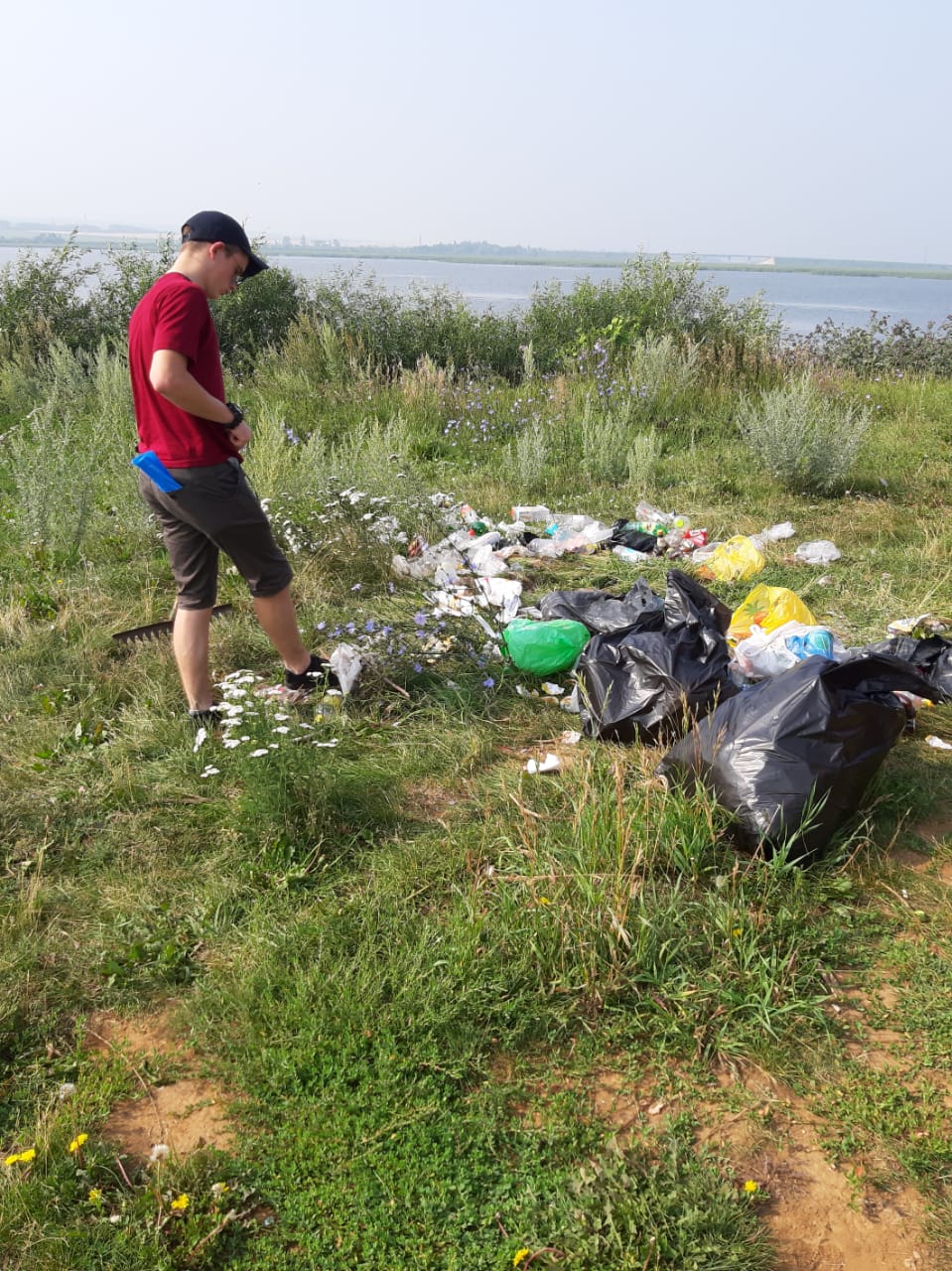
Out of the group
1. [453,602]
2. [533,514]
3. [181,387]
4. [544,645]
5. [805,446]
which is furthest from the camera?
[805,446]

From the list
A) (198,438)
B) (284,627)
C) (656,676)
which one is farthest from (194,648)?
(656,676)

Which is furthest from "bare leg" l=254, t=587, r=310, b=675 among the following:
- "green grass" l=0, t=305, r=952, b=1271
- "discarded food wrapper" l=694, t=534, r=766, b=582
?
"discarded food wrapper" l=694, t=534, r=766, b=582

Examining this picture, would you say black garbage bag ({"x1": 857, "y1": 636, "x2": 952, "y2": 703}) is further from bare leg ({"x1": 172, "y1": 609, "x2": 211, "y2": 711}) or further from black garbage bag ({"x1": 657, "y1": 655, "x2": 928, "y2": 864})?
bare leg ({"x1": 172, "y1": 609, "x2": 211, "y2": 711})

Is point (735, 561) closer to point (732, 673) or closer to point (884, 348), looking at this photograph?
point (732, 673)

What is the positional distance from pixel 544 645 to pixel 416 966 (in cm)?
179

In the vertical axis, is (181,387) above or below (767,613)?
above

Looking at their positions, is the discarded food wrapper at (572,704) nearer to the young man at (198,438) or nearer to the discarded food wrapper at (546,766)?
the discarded food wrapper at (546,766)

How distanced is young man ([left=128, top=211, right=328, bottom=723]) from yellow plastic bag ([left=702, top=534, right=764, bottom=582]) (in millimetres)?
2623

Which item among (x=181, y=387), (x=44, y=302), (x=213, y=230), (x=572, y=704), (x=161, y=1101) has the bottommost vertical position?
(x=161, y=1101)

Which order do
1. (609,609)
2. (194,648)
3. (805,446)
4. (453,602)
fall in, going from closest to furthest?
(194,648)
(609,609)
(453,602)
(805,446)

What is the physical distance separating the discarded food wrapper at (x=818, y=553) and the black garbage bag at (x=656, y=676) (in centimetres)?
192

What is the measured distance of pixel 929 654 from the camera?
371cm

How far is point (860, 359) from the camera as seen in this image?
13031 millimetres

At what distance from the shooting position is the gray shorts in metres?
3.11
